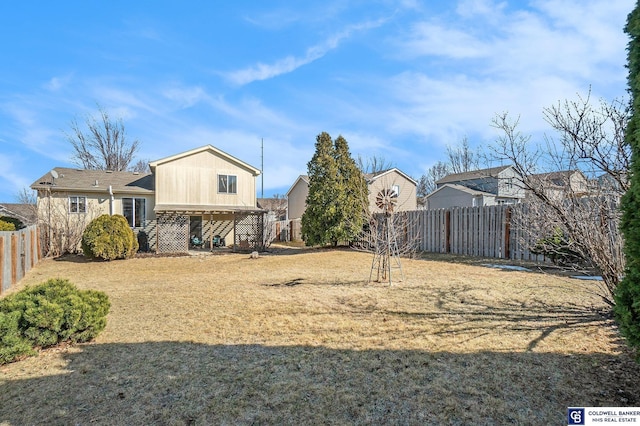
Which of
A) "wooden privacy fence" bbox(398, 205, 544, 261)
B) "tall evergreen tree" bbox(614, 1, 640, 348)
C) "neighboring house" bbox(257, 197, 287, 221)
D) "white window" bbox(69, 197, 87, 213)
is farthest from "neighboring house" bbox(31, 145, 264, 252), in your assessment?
"tall evergreen tree" bbox(614, 1, 640, 348)

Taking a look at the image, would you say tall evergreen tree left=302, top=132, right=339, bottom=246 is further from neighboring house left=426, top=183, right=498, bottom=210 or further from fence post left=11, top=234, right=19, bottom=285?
neighboring house left=426, top=183, right=498, bottom=210

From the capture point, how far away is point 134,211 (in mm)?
17359

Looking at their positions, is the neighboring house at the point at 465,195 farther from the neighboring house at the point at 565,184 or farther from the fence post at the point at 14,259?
the fence post at the point at 14,259

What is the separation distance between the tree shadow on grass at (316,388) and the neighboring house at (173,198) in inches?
540

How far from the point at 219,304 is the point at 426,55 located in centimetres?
814

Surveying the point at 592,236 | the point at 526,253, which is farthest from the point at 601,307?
the point at 526,253

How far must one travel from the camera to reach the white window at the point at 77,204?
16344 mm

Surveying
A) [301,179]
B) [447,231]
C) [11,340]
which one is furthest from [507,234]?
[301,179]

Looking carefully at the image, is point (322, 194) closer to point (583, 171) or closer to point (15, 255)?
point (15, 255)

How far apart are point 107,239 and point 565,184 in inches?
567

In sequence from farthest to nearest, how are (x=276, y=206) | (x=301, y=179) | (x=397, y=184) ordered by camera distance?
(x=276, y=206), (x=301, y=179), (x=397, y=184)

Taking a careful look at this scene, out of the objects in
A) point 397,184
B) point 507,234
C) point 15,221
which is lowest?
point 507,234

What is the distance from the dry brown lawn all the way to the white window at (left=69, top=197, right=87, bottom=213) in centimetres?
1235

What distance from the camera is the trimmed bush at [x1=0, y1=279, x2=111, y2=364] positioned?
12.3ft
